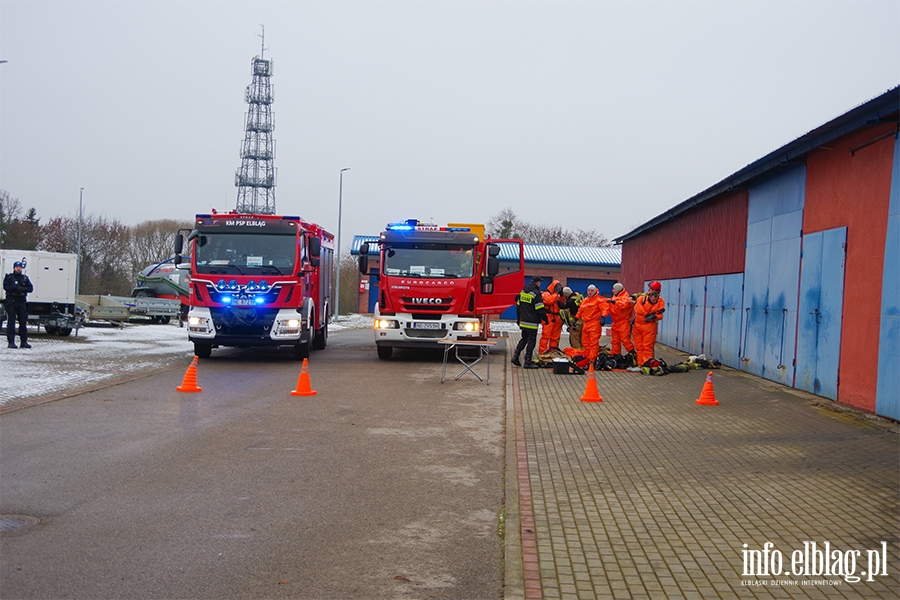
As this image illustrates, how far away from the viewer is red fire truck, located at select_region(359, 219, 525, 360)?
18.1 m

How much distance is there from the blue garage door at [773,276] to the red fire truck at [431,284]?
547 cm

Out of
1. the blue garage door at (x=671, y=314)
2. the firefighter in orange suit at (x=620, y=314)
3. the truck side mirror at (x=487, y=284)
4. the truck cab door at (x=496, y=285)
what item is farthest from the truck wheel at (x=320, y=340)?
the blue garage door at (x=671, y=314)

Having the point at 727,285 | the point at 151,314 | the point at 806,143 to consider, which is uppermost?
the point at 806,143

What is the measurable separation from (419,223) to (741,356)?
7816mm

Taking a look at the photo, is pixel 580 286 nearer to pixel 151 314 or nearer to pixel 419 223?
pixel 151 314

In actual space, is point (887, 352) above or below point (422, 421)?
above

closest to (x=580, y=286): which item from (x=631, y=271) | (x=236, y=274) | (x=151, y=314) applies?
(x=631, y=271)

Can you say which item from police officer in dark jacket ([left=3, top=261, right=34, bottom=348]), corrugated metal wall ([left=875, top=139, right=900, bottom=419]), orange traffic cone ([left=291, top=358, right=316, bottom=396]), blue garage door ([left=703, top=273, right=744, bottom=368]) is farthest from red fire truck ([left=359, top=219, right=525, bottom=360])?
corrugated metal wall ([left=875, top=139, right=900, bottom=419])

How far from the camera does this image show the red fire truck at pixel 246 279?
16.7 metres

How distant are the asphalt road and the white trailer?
12448 mm

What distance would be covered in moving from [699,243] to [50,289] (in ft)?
61.7

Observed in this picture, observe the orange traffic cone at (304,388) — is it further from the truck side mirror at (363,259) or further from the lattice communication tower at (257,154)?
the lattice communication tower at (257,154)

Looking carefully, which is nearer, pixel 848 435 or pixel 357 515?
pixel 357 515

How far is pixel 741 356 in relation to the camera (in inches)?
671
